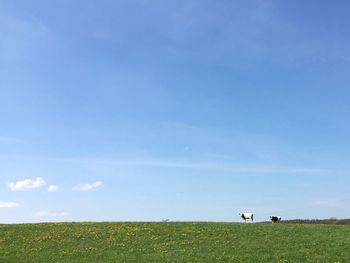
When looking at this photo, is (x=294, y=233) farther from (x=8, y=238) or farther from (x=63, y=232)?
(x=8, y=238)

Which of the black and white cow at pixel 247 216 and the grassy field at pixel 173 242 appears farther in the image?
the black and white cow at pixel 247 216

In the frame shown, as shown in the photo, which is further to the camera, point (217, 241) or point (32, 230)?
point (32, 230)

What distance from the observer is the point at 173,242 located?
139ft

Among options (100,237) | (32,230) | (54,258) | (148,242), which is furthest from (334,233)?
(32,230)

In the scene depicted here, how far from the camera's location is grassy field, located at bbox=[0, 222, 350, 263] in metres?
35.7

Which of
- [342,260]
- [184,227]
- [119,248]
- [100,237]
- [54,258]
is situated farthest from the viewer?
[184,227]

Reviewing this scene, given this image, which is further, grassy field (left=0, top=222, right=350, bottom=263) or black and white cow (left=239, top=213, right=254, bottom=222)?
black and white cow (left=239, top=213, right=254, bottom=222)

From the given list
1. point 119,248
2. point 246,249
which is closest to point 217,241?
point 246,249

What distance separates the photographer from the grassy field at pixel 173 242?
1406 inches

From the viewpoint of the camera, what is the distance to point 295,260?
1320 inches

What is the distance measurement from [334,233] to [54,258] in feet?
80.3

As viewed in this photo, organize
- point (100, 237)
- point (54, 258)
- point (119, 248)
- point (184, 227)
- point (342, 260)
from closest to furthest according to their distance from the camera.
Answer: point (342, 260) < point (54, 258) < point (119, 248) < point (100, 237) < point (184, 227)

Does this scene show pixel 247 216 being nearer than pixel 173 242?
No

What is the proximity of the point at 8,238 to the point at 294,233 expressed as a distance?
25466mm
